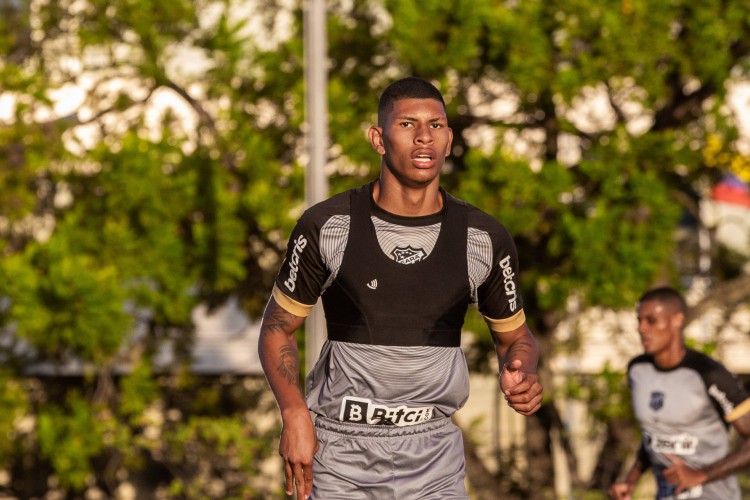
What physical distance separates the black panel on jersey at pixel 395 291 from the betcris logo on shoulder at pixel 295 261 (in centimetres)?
12

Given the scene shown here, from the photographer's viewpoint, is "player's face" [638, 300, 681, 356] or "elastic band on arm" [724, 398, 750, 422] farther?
"player's face" [638, 300, 681, 356]

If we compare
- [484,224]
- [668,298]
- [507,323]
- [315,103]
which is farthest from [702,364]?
[315,103]

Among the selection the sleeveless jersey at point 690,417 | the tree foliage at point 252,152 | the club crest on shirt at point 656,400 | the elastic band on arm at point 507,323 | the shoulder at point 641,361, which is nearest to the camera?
the elastic band on arm at point 507,323

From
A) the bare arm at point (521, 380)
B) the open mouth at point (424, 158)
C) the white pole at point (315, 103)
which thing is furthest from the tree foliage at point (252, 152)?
the open mouth at point (424, 158)

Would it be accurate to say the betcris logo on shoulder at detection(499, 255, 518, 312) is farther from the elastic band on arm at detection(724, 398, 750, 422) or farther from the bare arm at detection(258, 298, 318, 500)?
the elastic band on arm at detection(724, 398, 750, 422)

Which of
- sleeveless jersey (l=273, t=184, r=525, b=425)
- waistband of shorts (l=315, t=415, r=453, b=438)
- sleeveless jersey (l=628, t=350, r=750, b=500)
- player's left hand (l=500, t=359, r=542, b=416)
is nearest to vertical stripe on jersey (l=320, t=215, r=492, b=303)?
sleeveless jersey (l=273, t=184, r=525, b=425)

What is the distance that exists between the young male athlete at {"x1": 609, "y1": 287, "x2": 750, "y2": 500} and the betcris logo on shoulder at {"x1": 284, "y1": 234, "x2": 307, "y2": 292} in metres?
3.21

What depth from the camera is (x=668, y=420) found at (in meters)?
7.06

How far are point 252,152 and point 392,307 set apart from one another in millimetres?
8165

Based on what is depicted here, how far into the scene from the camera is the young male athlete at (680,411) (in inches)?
267

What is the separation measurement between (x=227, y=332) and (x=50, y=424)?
10.8 feet

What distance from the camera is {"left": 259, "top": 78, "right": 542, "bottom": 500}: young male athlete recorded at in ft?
13.9

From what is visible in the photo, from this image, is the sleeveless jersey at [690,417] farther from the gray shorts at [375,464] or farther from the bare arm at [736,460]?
the gray shorts at [375,464]

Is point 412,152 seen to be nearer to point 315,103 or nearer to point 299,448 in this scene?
point 299,448
